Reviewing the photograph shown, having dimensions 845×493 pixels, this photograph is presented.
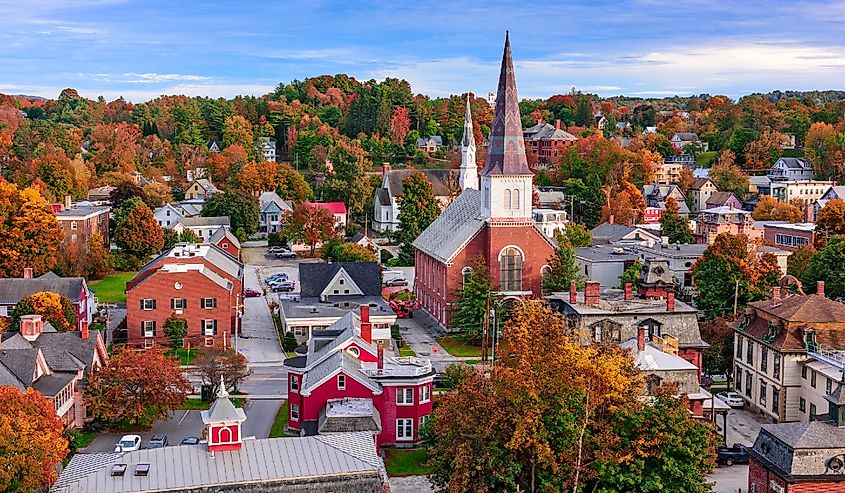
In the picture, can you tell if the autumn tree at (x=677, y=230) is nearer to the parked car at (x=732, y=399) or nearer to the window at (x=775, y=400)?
the parked car at (x=732, y=399)

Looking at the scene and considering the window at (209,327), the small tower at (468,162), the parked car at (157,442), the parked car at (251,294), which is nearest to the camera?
the parked car at (157,442)

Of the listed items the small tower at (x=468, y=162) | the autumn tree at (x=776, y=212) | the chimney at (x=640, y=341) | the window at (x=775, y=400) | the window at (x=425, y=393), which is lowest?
the window at (x=775, y=400)

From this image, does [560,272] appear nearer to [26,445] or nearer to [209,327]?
[209,327]

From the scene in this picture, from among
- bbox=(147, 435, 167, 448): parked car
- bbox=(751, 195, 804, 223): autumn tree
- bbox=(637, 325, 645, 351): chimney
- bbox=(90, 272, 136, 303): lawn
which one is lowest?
bbox=(147, 435, 167, 448): parked car

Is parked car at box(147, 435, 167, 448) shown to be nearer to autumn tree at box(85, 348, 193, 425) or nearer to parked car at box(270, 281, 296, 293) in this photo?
autumn tree at box(85, 348, 193, 425)

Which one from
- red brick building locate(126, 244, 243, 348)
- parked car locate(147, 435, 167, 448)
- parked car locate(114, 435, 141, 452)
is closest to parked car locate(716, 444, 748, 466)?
parked car locate(147, 435, 167, 448)

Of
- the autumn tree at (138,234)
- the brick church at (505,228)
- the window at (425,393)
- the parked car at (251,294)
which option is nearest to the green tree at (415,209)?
the parked car at (251,294)
